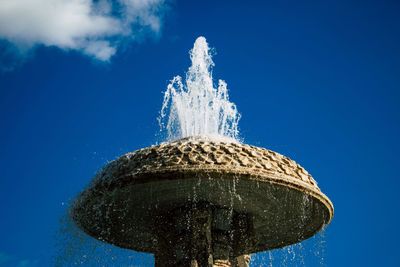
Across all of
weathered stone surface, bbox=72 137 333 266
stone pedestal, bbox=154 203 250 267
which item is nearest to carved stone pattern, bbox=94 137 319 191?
weathered stone surface, bbox=72 137 333 266

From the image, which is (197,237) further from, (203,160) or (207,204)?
(203,160)

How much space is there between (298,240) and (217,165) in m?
2.75

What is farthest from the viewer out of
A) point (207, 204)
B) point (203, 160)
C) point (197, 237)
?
point (207, 204)

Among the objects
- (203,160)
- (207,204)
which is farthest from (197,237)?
(203,160)

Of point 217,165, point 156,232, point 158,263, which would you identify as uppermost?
point 217,165

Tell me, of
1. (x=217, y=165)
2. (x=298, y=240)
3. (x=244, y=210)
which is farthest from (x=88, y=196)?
(x=298, y=240)

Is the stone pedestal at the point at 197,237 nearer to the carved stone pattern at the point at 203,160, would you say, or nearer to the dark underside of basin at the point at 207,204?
the dark underside of basin at the point at 207,204

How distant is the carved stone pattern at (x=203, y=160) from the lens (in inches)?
177

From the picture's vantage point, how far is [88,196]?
16.6 feet

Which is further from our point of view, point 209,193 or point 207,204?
point 207,204

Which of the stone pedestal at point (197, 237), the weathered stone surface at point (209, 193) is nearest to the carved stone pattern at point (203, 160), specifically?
the weathered stone surface at point (209, 193)

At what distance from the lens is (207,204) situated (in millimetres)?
5418

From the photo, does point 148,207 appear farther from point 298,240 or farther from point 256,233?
point 298,240

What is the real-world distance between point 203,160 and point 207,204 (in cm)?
110
